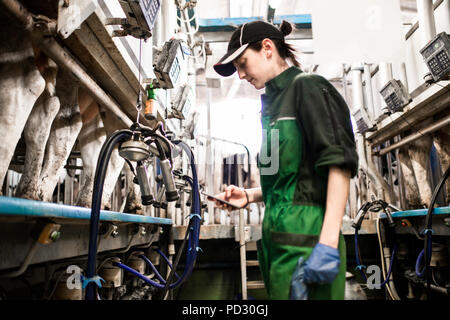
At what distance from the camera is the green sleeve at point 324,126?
95 cm

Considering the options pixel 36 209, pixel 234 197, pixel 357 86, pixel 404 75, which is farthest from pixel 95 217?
pixel 357 86

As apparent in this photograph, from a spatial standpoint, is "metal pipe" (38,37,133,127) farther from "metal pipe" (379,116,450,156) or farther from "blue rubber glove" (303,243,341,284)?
"metal pipe" (379,116,450,156)

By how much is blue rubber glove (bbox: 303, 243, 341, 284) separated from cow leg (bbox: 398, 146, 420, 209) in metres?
3.18

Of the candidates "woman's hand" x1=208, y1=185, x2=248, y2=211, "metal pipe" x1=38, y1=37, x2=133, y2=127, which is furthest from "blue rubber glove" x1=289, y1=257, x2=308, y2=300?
"metal pipe" x1=38, y1=37, x2=133, y2=127

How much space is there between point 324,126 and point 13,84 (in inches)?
49.3

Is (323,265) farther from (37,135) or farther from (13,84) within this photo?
(37,135)

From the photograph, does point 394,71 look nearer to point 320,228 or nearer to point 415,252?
point 415,252

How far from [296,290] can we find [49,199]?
145 cm

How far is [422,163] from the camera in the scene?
3477 mm

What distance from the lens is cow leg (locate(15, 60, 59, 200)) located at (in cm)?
155

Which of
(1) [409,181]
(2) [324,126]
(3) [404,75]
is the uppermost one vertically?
(3) [404,75]

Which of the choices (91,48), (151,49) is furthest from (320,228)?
(151,49)

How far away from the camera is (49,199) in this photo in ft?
5.92

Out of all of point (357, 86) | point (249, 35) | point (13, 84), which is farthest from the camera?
point (357, 86)
